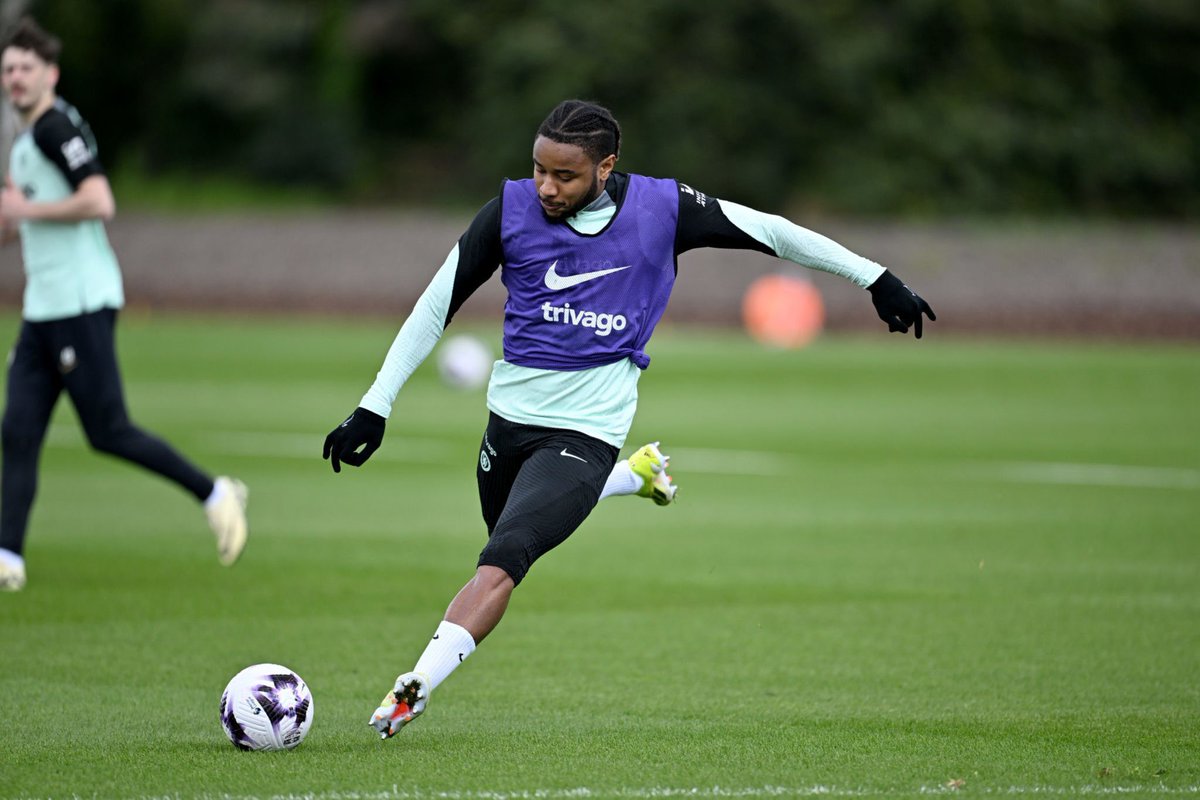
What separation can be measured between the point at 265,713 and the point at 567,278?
1.94 m

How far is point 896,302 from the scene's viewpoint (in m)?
6.86

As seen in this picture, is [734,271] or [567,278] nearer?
[567,278]

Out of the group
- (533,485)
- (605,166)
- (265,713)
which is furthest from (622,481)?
(265,713)

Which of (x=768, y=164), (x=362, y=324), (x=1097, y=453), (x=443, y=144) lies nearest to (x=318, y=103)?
(x=443, y=144)

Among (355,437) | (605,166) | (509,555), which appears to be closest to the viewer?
(509,555)

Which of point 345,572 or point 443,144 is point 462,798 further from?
point 443,144

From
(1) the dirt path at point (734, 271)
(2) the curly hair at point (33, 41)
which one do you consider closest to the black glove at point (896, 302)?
(2) the curly hair at point (33, 41)

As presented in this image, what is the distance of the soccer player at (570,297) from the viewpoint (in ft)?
21.7

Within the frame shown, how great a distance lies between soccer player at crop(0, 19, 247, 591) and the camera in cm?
956

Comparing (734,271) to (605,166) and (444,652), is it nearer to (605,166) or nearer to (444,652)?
(605,166)

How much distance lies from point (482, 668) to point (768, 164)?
41.0m

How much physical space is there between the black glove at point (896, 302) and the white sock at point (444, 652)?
202 cm

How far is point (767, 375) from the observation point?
25.1 m

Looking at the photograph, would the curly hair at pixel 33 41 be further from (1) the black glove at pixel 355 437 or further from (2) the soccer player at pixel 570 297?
(1) the black glove at pixel 355 437
